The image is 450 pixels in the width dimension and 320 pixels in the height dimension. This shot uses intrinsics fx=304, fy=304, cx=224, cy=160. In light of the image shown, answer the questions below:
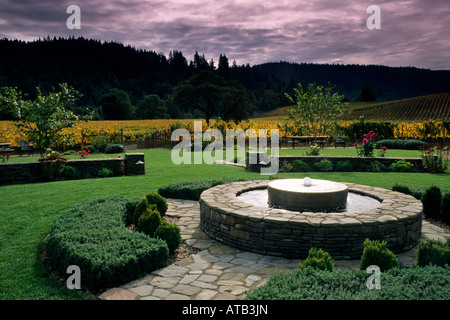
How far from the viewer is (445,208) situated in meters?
6.35

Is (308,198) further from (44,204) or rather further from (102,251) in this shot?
(44,204)

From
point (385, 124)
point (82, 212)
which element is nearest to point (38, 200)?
point (82, 212)

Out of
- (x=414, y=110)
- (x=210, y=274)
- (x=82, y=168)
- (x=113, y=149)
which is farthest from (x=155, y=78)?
(x=210, y=274)

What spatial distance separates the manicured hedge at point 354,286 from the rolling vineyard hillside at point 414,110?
47974 mm

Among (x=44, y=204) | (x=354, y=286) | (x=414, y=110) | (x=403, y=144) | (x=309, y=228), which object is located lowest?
(x=44, y=204)

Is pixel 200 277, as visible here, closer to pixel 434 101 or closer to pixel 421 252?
pixel 421 252

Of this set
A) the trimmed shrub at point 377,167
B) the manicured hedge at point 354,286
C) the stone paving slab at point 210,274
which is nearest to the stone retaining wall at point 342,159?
the trimmed shrub at point 377,167

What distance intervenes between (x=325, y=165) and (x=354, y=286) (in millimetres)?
9959

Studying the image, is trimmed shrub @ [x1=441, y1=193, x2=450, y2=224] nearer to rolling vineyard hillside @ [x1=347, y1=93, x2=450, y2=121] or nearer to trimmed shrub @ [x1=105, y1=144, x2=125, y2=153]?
trimmed shrub @ [x1=105, y1=144, x2=125, y2=153]

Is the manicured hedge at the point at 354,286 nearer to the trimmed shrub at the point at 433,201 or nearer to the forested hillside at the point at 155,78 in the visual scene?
the trimmed shrub at the point at 433,201

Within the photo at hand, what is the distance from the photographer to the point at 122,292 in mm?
3533

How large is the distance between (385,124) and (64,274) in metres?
29.3

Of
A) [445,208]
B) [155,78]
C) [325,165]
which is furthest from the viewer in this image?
[155,78]

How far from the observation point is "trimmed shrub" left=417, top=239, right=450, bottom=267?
11.6 ft
